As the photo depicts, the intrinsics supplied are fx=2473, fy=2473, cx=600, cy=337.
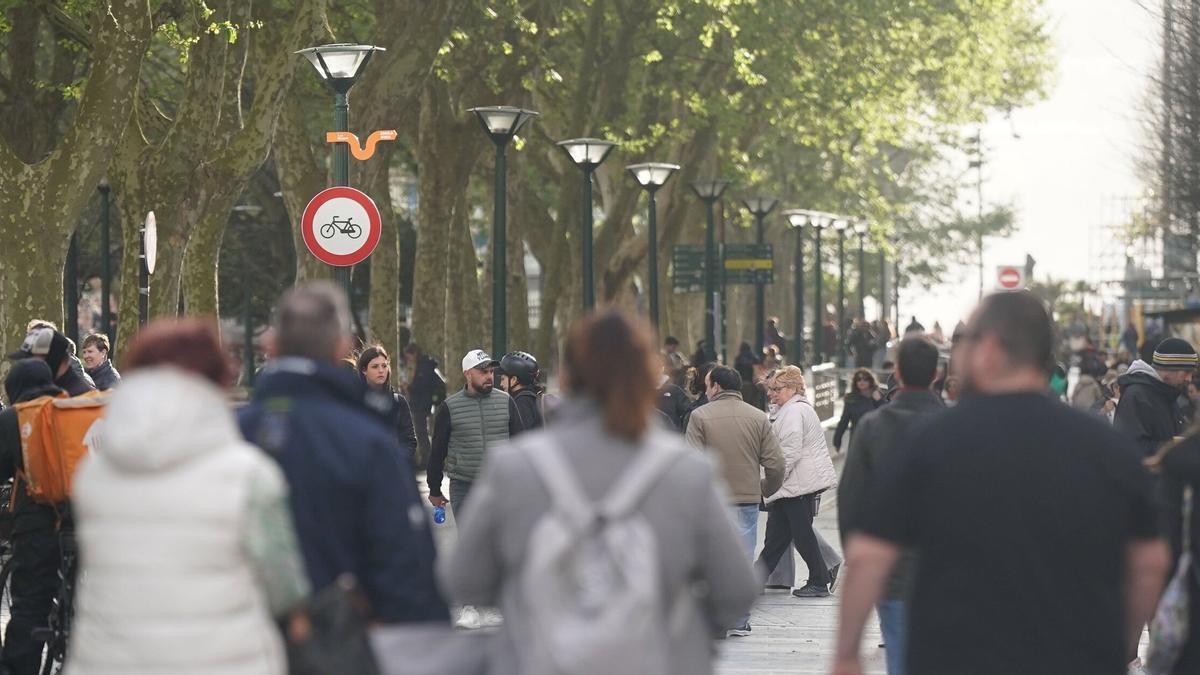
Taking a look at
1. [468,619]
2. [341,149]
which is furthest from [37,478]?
[341,149]

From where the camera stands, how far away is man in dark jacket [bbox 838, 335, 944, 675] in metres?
8.88

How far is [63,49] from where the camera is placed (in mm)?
27891

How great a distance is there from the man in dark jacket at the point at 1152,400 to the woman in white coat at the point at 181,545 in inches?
281

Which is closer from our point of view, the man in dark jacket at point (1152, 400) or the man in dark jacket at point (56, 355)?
the man in dark jacket at point (56, 355)

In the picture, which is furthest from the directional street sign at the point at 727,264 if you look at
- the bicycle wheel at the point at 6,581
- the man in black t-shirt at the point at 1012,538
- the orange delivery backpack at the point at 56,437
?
the man in black t-shirt at the point at 1012,538

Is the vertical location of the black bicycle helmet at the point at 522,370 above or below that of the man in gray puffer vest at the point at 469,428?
above

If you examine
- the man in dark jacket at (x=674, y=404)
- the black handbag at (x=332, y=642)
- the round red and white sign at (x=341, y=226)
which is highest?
the round red and white sign at (x=341, y=226)

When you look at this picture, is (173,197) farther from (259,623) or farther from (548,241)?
(548,241)

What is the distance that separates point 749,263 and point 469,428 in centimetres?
2808

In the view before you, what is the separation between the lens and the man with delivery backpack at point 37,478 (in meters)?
10.2

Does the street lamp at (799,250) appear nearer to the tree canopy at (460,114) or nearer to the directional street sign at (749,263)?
the tree canopy at (460,114)

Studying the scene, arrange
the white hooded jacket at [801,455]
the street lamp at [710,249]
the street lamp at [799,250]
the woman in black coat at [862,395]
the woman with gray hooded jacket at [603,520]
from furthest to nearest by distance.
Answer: the street lamp at [799,250] → the street lamp at [710,249] → the woman in black coat at [862,395] → the white hooded jacket at [801,455] → the woman with gray hooded jacket at [603,520]

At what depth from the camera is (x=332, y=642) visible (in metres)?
5.71

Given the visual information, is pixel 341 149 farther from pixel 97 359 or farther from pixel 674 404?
A: pixel 97 359
